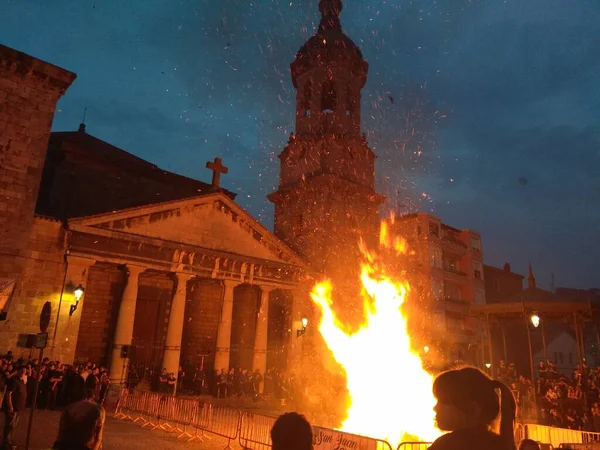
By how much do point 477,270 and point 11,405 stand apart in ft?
130

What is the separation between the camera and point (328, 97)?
3284cm

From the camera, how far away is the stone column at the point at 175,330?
63.1 ft

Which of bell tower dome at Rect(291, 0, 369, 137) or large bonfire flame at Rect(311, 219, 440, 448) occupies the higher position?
bell tower dome at Rect(291, 0, 369, 137)

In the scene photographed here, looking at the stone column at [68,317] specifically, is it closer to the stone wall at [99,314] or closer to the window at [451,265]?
the stone wall at [99,314]

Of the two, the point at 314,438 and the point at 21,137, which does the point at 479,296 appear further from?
the point at 21,137

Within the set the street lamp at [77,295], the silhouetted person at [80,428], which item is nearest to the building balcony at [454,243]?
the street lamp at [77,295]

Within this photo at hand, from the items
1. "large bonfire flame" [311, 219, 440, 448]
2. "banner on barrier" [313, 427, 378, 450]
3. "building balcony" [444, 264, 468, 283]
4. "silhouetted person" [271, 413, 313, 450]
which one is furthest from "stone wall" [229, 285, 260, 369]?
"silhouetted person" [271, 413, 313, 450]

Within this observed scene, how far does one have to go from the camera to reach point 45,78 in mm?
18094

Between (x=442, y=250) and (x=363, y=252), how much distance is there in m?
10.4

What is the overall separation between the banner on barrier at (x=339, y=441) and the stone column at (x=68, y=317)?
12.3 metres

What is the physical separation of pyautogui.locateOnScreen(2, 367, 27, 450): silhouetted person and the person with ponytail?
9526mm

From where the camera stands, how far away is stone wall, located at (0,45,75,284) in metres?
16.1

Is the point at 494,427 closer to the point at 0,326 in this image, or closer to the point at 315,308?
the point at 0,326

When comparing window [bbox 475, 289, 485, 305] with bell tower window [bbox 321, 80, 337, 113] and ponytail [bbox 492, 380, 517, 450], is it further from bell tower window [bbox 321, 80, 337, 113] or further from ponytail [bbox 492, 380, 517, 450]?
ponytail [bbox 492, 380, 517, 450]
